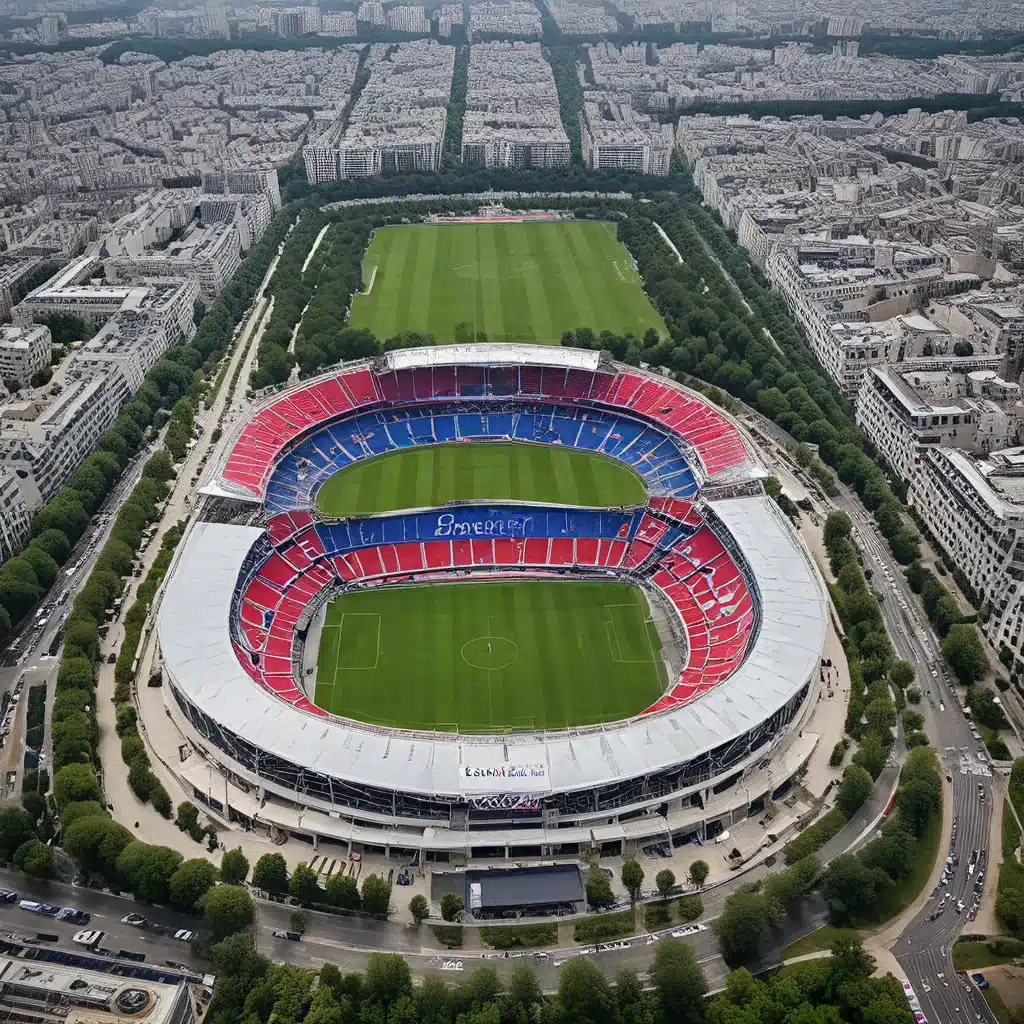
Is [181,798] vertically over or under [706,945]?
over

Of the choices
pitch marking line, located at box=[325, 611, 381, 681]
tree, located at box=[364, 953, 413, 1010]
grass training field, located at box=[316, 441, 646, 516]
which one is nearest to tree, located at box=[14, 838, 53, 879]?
tree, located at box=[364, 953, 413, 1010]

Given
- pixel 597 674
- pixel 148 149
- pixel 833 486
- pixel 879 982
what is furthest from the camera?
pixel 148 149

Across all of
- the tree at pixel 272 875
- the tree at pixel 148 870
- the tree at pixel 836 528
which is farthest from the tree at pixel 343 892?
the tree at pixel 836 528

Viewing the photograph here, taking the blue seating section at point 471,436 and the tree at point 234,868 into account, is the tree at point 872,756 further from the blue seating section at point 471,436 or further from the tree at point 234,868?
the tree at point 234,868

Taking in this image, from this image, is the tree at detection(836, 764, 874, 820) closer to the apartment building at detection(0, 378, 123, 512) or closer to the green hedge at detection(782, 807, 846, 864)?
the green hedge at detection(782, 807, 846, 864)

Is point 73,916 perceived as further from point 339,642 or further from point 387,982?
point 339,642

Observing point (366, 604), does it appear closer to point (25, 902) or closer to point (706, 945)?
point (25, 902)

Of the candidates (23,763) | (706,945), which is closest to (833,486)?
(706,945)
